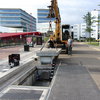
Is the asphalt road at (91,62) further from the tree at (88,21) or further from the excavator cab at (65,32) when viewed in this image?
the tree at (88,21)

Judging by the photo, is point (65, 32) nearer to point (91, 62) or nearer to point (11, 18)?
point (91, 62)

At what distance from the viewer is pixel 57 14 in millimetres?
27156

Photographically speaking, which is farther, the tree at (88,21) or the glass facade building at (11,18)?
the glass facade building at (11,18)

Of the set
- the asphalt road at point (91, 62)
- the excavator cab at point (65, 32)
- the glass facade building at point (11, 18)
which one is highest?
the glass facade building at point (11, 18)

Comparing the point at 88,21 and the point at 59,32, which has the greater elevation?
the point at 88,21

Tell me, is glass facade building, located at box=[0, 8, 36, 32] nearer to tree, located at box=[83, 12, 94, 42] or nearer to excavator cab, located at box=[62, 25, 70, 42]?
tree, located at box=[83, 12, 94, 42]

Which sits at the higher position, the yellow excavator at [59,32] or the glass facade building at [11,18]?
the glass facade building at [11,18]

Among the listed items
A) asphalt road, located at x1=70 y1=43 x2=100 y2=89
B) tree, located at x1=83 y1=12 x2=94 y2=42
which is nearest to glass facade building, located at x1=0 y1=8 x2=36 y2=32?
tree, located at x1=83 y1=12 x2=94 y2=42

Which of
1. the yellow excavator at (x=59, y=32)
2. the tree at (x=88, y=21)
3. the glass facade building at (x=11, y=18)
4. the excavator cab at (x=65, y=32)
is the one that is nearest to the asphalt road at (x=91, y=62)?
the yellow excavator at (x=59, y=32)

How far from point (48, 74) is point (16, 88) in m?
6.48

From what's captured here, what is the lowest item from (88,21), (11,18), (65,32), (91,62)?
(91,62)

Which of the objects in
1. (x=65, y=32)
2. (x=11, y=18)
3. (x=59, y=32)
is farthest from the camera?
(x=11, y=18)

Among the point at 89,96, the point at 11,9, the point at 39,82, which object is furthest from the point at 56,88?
the point at 11,9

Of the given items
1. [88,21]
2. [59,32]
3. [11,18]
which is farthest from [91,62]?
[11,18]
